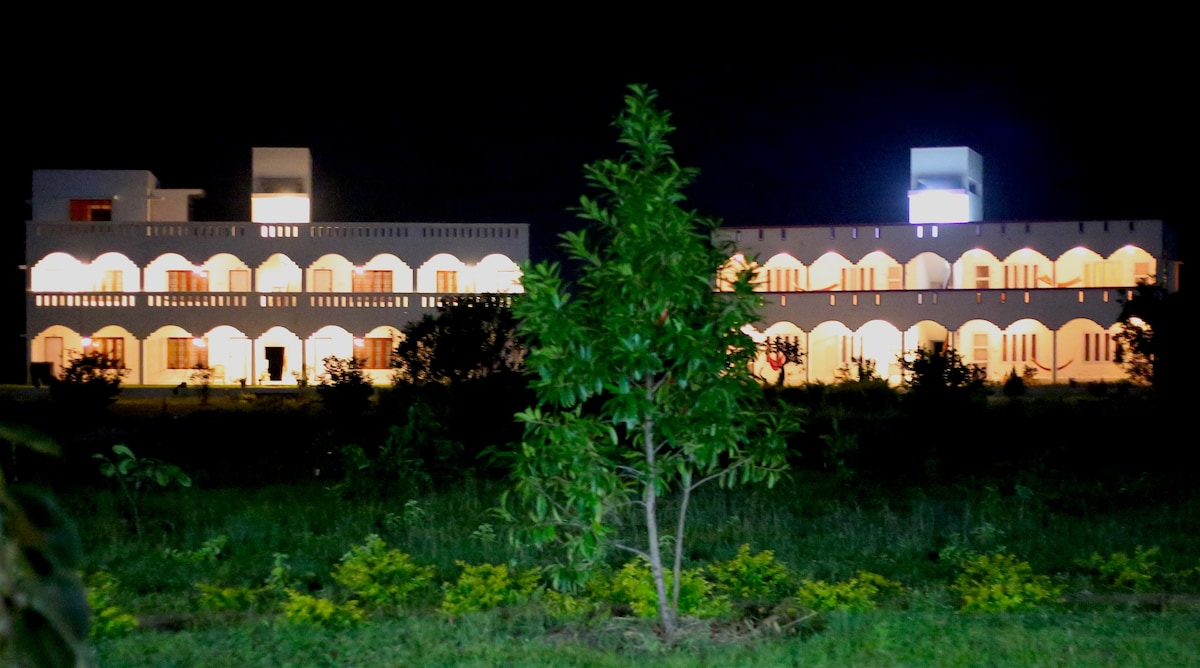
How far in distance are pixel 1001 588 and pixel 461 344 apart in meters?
17.1

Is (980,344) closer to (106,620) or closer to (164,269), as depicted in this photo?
(164,269)

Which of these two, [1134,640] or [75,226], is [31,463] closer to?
[1134,640]

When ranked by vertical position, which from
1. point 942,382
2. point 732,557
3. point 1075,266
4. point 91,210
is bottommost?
point 732,557

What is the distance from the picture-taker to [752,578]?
834cm

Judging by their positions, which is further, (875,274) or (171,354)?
(171,354)

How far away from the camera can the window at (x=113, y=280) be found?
1736 inches

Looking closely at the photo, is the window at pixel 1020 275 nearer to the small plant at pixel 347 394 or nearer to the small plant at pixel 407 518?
the small plant at pixel 347 394

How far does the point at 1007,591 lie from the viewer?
25.3ft

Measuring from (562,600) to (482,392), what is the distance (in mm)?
10306

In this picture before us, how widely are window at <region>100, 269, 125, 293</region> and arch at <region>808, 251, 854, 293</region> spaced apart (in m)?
25.8

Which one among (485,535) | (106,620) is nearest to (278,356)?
(485,535)

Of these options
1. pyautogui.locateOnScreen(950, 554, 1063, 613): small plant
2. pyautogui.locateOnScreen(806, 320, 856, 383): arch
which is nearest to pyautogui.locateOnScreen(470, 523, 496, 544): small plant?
pyautogui.locateOnScreen(950, 554, 1063, 613): small plant

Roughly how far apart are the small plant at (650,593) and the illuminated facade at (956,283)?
31911 mm

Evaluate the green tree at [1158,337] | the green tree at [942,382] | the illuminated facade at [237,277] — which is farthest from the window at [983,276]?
the green tree at [942,382]
